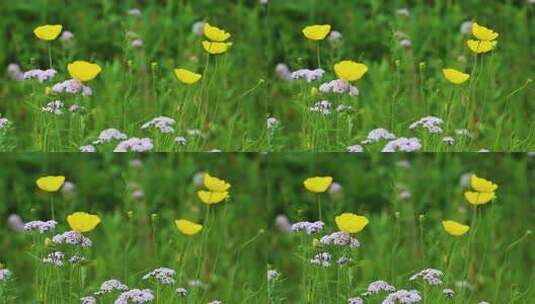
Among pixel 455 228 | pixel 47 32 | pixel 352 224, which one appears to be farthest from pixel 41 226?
pixel 455 228

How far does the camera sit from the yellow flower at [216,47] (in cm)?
291

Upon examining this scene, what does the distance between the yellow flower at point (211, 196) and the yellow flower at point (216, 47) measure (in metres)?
0.39

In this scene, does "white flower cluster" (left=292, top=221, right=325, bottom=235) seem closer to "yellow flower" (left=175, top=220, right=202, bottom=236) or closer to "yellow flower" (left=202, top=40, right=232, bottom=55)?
"yellow flower" (left=175, top=220, right=202, bottom=236)

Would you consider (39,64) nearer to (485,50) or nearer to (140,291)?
(140,291)

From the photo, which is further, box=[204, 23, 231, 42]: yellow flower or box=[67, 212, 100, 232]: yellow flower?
box=[204, 23, 231, 42]: yellow flower

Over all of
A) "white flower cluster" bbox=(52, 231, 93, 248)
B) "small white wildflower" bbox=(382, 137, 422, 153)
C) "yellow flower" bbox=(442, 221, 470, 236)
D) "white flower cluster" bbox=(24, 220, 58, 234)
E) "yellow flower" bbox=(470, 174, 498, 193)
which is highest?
"small white wildflower" bbox=(382, 137, 422, 153)

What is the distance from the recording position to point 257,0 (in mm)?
2947

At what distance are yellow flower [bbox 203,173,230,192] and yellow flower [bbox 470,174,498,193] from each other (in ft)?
2.18

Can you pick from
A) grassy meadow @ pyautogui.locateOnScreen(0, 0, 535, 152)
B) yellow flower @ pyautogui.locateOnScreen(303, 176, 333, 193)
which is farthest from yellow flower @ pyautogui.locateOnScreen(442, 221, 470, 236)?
yellow flower @ pyautogui.locateOnScreen(303, 176, 333, 193)

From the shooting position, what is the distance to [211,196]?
113 inches

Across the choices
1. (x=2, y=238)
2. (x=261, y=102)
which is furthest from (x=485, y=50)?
(x=2, y=238)

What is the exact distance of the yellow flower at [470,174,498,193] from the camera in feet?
Answer: 9.41

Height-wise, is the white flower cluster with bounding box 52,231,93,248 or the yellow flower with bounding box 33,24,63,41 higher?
the yellow flower with bounding box 33,24,63,41

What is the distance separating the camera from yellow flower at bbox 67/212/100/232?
111 inches
